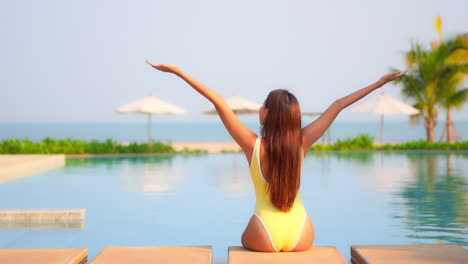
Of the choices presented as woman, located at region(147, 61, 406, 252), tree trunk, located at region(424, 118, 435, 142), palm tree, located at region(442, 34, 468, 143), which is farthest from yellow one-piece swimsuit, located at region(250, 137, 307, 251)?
tree trunk, located at region(424, 118, 435, 142)

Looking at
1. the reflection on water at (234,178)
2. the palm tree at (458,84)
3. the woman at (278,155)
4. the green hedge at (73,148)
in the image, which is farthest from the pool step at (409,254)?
the palm tree at (458,84)

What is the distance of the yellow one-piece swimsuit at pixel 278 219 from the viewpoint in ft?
11.7

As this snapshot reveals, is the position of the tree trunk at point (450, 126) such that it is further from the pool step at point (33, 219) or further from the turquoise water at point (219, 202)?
the pool step at point (33, 219)

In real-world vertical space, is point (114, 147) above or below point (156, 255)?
above

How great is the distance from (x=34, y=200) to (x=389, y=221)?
5.44 metres

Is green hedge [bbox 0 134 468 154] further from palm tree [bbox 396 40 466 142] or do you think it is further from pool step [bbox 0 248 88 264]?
pool step [bbox 0 248 88 264]

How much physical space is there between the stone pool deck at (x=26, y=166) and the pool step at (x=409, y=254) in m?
10.1

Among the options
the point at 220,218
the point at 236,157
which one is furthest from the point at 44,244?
the point at 236,157

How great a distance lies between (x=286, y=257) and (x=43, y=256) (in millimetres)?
1418

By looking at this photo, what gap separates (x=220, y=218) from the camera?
7984mm

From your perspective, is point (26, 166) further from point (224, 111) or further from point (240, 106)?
point (224, 111)

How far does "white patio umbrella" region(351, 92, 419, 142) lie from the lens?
2289 cm

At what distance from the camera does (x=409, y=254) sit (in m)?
3.70

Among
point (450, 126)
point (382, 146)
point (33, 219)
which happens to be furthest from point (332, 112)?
point (450, 126)
